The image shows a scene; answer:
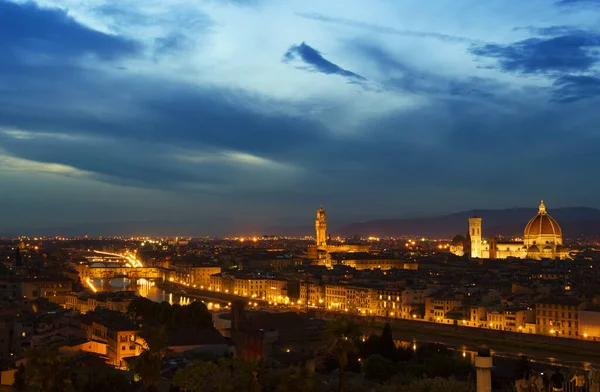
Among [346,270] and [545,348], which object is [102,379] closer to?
[545,348]

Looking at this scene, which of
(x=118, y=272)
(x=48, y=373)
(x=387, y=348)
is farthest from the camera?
(x=118, y=272)

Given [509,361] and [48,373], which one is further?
[509,361]

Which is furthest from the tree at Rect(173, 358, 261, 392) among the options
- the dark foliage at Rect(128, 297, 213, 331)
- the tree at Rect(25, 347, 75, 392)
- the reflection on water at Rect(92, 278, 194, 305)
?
the reflection on water at Rect(92, 278, 194, 305)

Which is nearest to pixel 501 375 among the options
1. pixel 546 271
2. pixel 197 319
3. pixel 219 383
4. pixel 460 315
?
pixel 219 383

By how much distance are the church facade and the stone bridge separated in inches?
1816

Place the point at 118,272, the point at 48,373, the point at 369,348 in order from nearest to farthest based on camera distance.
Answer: the point at 48,373 → the point at 369,348 → the point at 118,272

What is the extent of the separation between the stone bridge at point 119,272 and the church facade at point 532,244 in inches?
1816

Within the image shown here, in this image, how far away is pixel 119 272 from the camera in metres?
114

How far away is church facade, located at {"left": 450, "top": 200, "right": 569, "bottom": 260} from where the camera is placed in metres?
113

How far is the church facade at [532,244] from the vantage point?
370ft

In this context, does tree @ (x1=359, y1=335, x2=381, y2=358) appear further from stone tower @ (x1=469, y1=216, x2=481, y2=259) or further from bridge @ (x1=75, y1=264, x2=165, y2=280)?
stone tower @ (x1=469, y1=216, x2=481, y2=259)

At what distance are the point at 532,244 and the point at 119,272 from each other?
2241 inches

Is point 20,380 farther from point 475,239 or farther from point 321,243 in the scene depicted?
point 321,243

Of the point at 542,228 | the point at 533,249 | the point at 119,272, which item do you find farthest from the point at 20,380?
the point at 542,228
